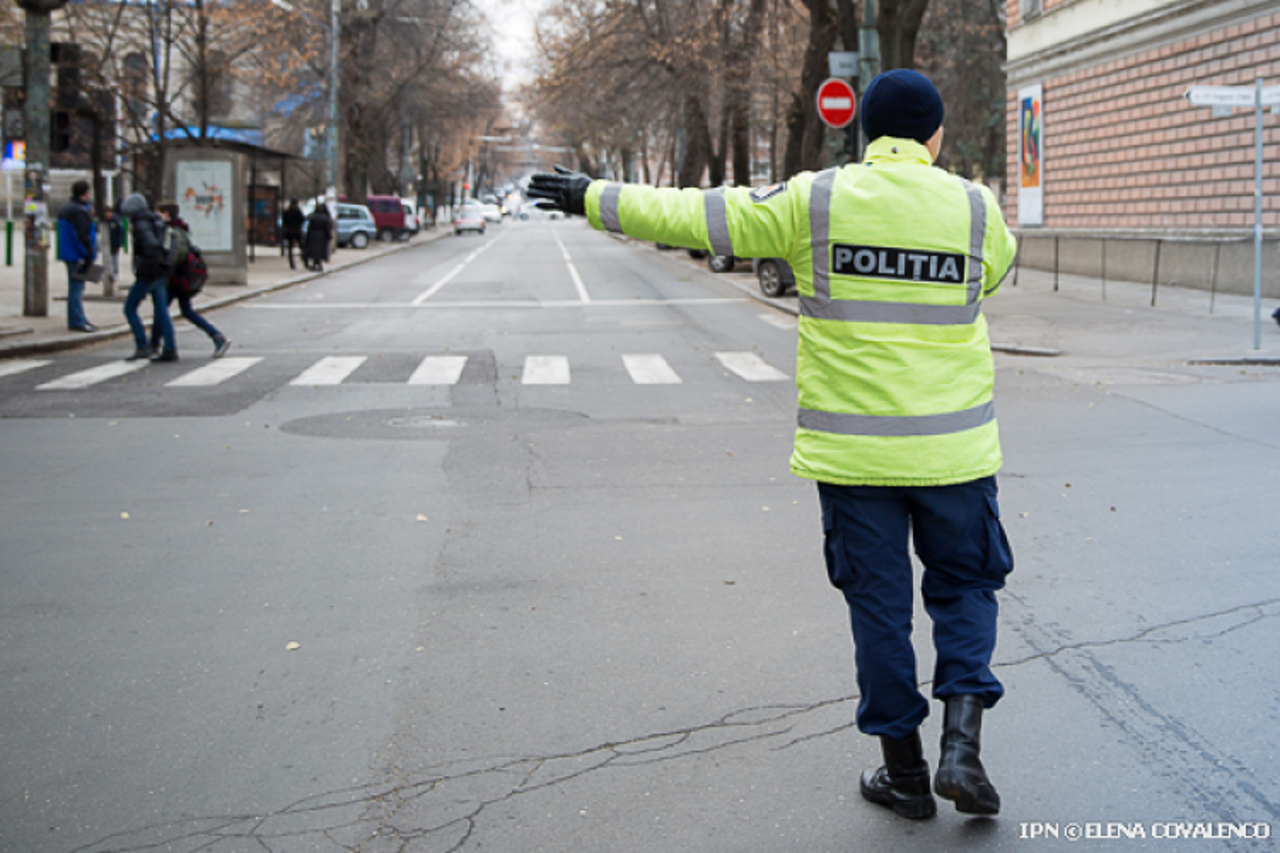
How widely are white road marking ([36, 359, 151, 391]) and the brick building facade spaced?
1684cm

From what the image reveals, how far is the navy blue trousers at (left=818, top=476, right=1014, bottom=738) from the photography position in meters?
3.40

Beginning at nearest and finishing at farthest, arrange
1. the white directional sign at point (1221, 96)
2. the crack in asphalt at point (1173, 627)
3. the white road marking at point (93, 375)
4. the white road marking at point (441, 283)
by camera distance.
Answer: the crack in asphalt at point (1173, 627)
the white road marking at point (93, 375)
the white directional sign at point (1221, 96)
the white road marking at point (441, 283)

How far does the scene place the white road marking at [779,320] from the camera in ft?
63.3

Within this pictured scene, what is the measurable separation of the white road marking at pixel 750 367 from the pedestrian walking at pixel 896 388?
382 inches

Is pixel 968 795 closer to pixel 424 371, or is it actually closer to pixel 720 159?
pixel 424 371

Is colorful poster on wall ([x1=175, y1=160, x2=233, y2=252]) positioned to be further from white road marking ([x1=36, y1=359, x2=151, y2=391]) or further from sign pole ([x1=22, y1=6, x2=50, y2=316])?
white road marking ([x1=36, y1=359, x2=151, y2=391])

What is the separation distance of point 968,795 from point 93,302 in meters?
21.3

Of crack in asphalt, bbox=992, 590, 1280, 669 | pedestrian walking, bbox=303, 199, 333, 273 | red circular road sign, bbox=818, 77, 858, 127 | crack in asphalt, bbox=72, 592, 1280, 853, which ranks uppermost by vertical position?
red circular road sign, bbox=818, 77, 858, 127

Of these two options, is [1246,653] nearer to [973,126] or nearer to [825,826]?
[825,826]

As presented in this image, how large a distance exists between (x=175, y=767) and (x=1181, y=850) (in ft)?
8.91

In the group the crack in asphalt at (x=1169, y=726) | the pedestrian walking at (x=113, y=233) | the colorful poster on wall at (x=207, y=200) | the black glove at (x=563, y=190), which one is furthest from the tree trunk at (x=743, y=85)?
the black glove at (x=563, y=190)

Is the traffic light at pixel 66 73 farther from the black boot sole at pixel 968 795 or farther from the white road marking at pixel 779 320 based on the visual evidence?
the black boot sole at pixel 968 795

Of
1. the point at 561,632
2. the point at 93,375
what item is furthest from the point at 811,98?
the point at 561,632

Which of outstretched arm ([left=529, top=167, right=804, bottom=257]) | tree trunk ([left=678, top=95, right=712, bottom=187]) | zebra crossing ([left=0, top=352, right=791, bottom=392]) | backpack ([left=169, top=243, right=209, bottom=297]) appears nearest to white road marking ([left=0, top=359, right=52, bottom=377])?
zebra crossing ([left=0, top=352, right=791, bottom=392])
